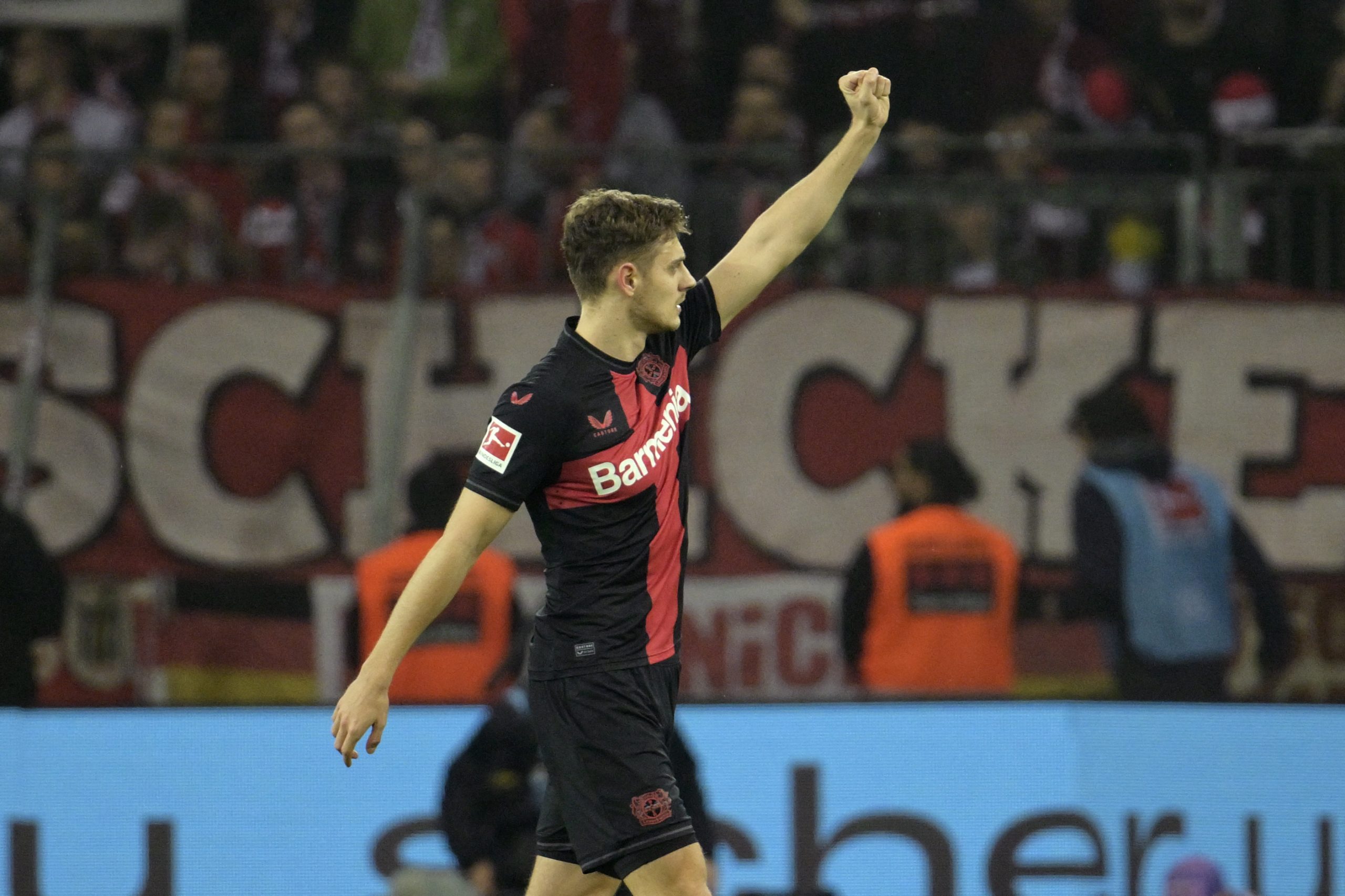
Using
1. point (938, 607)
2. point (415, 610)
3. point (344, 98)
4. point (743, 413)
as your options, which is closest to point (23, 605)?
point (344, 98)

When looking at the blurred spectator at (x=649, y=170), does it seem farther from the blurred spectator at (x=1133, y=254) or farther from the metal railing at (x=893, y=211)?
the blurred spectator at (x=1133, y=254)

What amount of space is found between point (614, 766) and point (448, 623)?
13.7 ft

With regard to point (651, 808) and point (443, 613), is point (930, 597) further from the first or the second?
point (651, 808)

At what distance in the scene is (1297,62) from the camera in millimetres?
10391

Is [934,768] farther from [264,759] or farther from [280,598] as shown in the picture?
[280,598]

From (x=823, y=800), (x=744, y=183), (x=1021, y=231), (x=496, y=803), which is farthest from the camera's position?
(x=1021, y=231)

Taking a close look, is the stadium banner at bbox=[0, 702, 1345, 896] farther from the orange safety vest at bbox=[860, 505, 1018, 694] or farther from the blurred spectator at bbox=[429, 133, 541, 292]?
the blurred spectator at bbox=[429, 133, 541, 292]

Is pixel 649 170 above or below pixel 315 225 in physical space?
above

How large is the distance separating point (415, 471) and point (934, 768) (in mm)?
3417

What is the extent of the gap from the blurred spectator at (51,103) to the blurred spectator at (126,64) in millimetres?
126

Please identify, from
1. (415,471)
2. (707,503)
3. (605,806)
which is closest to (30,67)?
(415,471)

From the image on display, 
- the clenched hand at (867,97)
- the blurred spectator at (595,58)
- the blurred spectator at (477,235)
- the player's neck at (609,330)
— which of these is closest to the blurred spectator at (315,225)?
the blurred spectator at (477,235)

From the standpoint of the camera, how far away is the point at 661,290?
4.58 m

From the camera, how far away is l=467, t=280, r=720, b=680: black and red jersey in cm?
446
